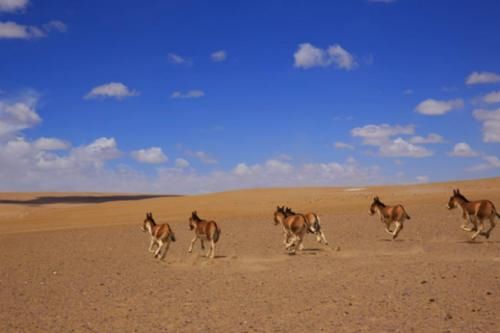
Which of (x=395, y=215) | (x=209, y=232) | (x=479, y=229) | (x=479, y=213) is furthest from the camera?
(x=395, y=215)

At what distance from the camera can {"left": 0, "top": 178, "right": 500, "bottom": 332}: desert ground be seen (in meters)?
9.95

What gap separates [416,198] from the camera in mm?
43625

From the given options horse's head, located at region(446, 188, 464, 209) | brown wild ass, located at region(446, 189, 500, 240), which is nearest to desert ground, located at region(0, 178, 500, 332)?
brown wild ass, located at region(446, 189, 500, 240)

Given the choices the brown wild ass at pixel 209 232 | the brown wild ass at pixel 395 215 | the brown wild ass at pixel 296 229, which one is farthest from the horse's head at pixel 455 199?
the brown wild ass at pixel 209 232

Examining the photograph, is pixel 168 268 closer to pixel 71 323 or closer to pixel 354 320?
pixel 71 323

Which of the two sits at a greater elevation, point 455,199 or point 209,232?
point 455,199

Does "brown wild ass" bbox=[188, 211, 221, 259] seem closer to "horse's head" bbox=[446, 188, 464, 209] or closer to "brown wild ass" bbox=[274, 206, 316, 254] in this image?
"brown wild ass" bbox=[274, 206, 316, 254]

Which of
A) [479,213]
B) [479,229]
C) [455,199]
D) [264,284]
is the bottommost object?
[264,284]

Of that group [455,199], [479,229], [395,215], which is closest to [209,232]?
[395,215]

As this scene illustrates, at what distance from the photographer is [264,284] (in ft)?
45.3

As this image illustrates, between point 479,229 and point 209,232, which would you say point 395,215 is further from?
point 209,232

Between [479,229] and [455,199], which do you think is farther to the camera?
[455,199]

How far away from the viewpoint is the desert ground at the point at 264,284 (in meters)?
9.95

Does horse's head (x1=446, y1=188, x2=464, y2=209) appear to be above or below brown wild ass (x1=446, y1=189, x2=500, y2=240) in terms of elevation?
above
